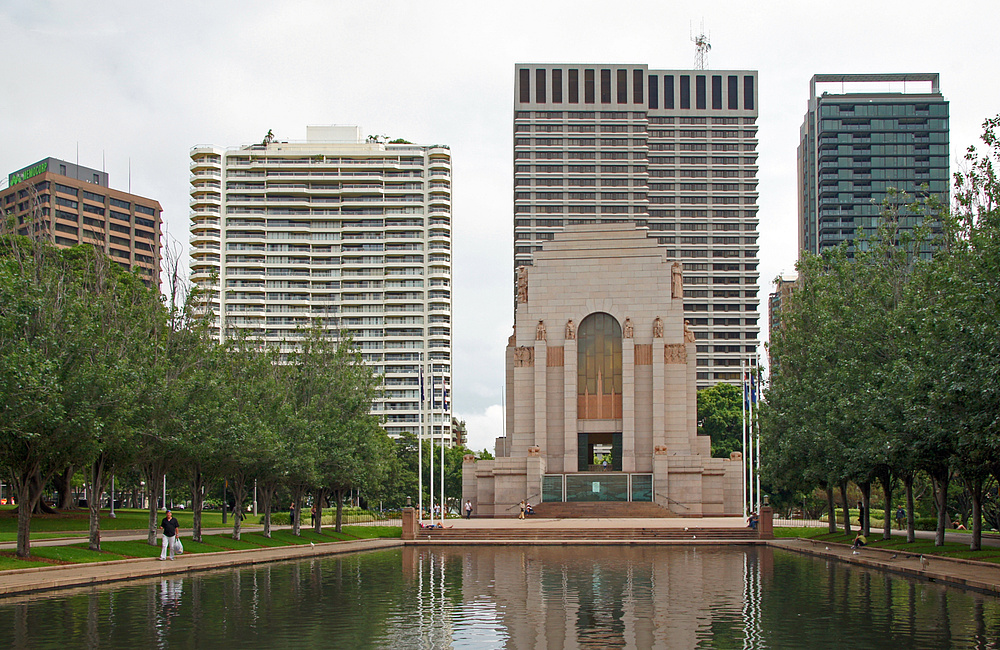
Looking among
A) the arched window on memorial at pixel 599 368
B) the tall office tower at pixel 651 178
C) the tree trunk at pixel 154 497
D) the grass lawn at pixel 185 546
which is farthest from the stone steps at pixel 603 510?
the tall office tower at pixel 651 178

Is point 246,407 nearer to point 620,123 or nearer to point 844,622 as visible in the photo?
point 844,622

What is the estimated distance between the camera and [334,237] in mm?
172000

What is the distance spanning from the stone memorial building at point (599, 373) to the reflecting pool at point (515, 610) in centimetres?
4671

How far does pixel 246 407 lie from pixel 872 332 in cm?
2991

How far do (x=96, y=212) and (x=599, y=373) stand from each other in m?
106

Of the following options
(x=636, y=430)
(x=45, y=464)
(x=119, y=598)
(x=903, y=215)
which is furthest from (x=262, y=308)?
(x=119, y=598)

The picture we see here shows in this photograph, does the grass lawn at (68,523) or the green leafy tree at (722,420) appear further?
the green leafy tree at (722,420)

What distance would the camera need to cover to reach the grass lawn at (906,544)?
126 ft

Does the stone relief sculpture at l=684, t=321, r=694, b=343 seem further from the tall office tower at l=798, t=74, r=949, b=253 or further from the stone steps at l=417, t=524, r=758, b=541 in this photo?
the tall office tower at l=798, t=74, r=949, b=253

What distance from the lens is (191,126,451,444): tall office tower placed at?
169000 millimetres

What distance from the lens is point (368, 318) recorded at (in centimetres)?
16988

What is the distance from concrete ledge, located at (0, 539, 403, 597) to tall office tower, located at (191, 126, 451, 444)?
118066 mm

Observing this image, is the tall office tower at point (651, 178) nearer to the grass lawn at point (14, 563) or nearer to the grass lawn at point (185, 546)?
the grass lawn at point (185, 546)

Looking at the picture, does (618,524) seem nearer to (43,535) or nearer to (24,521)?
(43,535)
